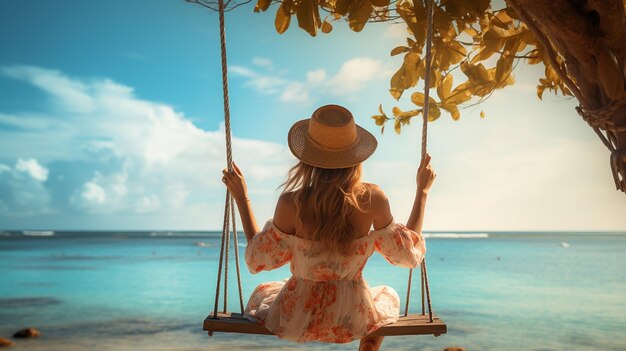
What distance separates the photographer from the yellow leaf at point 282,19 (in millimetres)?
2036

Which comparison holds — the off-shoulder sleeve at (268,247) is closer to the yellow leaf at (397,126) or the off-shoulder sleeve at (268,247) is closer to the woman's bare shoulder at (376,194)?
the woman's bare shoulder at (376,194)

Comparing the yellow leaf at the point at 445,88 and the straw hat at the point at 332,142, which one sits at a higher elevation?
the yellow leaf at the point at 445,88

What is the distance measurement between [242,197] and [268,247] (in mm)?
218

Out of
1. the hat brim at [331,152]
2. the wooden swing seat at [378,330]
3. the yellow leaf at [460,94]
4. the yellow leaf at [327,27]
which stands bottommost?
the wooden swing seat at [378,330]

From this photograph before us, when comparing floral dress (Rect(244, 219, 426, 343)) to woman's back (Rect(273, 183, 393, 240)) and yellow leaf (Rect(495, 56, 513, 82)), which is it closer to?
woman's back (Rect(273, 183, 393, 240))

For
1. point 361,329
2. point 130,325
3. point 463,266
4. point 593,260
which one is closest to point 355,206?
point 361,329

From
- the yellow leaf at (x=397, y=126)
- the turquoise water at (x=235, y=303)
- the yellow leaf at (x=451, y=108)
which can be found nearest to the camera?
the yellow leaf at (x=451, y=108)

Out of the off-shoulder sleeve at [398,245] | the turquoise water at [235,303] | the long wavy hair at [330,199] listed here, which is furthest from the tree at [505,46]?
the turquoise water at [235,303]

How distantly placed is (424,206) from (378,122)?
2.61 feet

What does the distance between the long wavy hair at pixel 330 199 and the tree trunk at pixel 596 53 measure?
2.61 feet

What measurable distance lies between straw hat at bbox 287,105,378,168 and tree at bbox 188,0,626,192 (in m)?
0.33

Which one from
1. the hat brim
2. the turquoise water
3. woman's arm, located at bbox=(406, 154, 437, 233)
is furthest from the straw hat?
the turquoise water

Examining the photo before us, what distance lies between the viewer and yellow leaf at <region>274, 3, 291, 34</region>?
2036mm

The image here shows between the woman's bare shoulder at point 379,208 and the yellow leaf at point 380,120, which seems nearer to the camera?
the woman's bare shoulder at point 379,208
